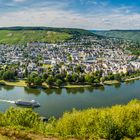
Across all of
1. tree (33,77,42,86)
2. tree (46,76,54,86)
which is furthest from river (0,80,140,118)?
tree (46,76,54,86)

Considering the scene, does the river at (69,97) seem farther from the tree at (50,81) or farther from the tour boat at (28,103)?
the tree at (50,81)

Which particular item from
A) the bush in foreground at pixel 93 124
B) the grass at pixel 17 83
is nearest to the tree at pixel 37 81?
the grass at pixel 17 83

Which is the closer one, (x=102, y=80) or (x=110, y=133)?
(x=110, y=133)

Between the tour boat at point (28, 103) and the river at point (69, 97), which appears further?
the tour boat at point (28, 103)

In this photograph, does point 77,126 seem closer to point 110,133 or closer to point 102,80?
point 110,133

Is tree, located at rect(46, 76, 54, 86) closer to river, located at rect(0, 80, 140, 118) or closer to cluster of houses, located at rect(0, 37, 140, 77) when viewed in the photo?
river, located at rect(0, 80, 140, 118)

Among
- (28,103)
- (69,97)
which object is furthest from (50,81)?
(28,103)

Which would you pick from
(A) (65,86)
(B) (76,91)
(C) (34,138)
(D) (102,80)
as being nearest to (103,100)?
(B) (76,91)

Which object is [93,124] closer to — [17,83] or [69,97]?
[69,97]
